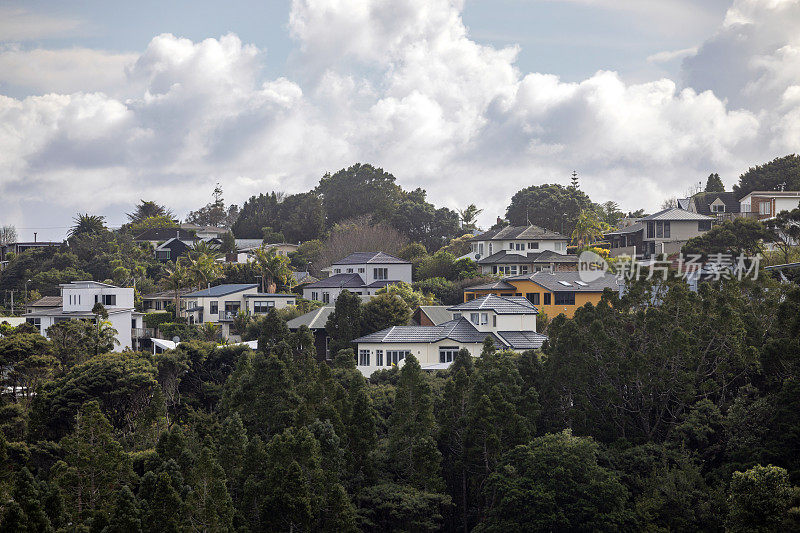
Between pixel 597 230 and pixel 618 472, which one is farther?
pixel 597 230

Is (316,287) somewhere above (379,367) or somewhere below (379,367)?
above

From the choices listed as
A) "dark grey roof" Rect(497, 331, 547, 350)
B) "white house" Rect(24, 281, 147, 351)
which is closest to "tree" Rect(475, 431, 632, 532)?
"dark grey roof" Rect(497, 331, 547, 350)

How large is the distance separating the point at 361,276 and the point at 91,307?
79.8ft

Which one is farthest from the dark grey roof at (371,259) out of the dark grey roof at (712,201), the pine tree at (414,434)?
the pine tree at (414,434)

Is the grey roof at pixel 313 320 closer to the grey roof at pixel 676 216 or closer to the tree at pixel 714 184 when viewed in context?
the grey roof at pixel 676 216

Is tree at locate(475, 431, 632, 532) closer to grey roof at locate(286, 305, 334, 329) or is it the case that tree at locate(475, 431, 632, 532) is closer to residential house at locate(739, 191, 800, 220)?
grey roof at locate(286, 305, 334, 329)

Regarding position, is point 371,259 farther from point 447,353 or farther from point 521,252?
point 447,353

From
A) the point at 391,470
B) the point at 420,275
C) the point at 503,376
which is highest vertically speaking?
the point at 420,275

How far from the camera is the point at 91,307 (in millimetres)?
67312

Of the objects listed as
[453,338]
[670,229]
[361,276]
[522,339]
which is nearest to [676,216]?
[670,229]

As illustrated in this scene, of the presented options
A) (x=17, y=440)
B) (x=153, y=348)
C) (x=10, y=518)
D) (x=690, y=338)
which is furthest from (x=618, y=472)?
(x=153, y=348)

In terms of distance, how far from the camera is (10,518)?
25203 millimetres

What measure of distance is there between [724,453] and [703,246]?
103ft

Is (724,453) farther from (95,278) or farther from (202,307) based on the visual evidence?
(95,278)
